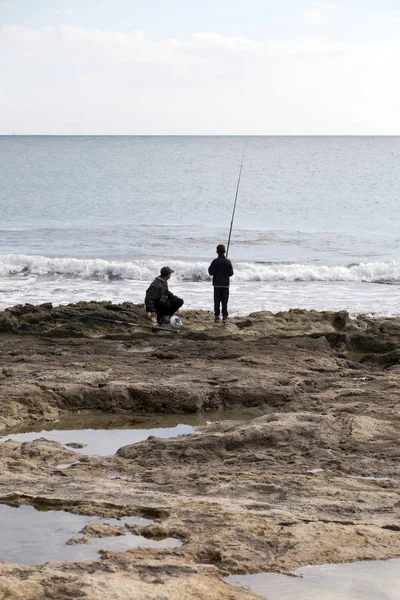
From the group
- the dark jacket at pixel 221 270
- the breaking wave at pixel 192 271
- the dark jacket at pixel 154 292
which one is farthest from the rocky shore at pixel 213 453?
the breaking wave at pixel 192 271

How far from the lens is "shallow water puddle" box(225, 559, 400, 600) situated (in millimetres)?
4945

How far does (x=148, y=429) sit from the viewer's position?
28.9 ft

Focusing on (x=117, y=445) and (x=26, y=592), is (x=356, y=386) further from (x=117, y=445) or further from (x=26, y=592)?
(x=26, y=592)

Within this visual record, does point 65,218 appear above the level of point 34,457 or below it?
above

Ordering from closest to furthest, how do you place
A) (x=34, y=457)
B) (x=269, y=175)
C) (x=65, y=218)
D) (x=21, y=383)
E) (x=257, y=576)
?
(x=257, y=576)
(x=34, y=457)
(x=21, y=383)
(x=65, y=218)
(x=269, y=175)

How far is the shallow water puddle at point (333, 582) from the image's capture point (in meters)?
4.95

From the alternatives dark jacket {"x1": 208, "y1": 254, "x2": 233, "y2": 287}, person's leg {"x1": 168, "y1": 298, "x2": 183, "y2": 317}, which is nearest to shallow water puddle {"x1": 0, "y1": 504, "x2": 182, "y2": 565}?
person's leg {"x1": 168, "y1": 298, "x2": 183, "y2": 317}

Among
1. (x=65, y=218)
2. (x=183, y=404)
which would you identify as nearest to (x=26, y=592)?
(x=183, y=404)

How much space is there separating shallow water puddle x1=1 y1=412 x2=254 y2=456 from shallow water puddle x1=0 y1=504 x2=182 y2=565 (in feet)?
6.07

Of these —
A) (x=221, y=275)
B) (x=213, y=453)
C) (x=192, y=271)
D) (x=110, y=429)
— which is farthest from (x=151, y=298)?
(x=192, y=271)

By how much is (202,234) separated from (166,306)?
20.7 m

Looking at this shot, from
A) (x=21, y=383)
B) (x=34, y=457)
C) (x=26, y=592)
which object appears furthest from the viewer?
(x=21, y=383)

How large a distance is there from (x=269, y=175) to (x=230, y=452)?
62.2 meters

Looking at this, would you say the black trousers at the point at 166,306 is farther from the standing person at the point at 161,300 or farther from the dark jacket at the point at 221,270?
the dark jacket at the point at 221,270
